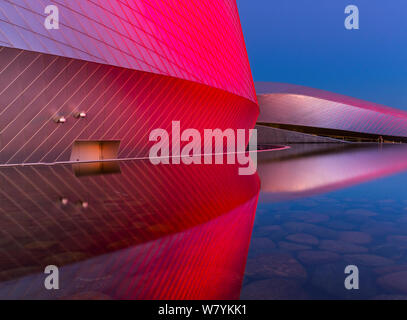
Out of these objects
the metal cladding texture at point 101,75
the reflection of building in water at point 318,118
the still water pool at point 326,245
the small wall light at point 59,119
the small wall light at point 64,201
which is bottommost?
the still water pool at point 326,245

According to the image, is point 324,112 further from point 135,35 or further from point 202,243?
point 202,243

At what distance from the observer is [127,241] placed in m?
4.21

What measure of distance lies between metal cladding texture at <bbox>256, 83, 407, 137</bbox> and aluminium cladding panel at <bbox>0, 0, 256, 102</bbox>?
2951 cm


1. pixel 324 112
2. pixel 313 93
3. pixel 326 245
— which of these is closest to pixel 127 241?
pixel 326 245

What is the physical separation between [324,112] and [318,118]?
1.28 metres

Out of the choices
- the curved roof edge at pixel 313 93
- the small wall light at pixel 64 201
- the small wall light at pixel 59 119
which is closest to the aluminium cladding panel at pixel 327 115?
the curved roof edge at pixel 313 93

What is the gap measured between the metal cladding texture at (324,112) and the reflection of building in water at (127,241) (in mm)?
47407

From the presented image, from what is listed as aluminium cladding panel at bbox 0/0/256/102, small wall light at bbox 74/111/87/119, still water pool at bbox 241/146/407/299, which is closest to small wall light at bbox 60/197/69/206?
still water pool at bbox 241/146/407/299

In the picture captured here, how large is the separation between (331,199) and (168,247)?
4459mm

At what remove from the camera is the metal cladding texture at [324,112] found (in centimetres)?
5253

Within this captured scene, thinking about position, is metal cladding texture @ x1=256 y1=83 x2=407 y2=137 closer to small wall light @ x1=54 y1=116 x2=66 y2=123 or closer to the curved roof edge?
the curved roof edge

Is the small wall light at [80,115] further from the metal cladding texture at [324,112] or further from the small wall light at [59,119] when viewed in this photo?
the metal cladding texture at [324,112]

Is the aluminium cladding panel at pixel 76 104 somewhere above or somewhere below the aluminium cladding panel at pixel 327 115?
below

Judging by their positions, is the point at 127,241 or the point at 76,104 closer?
the point at 127,241
